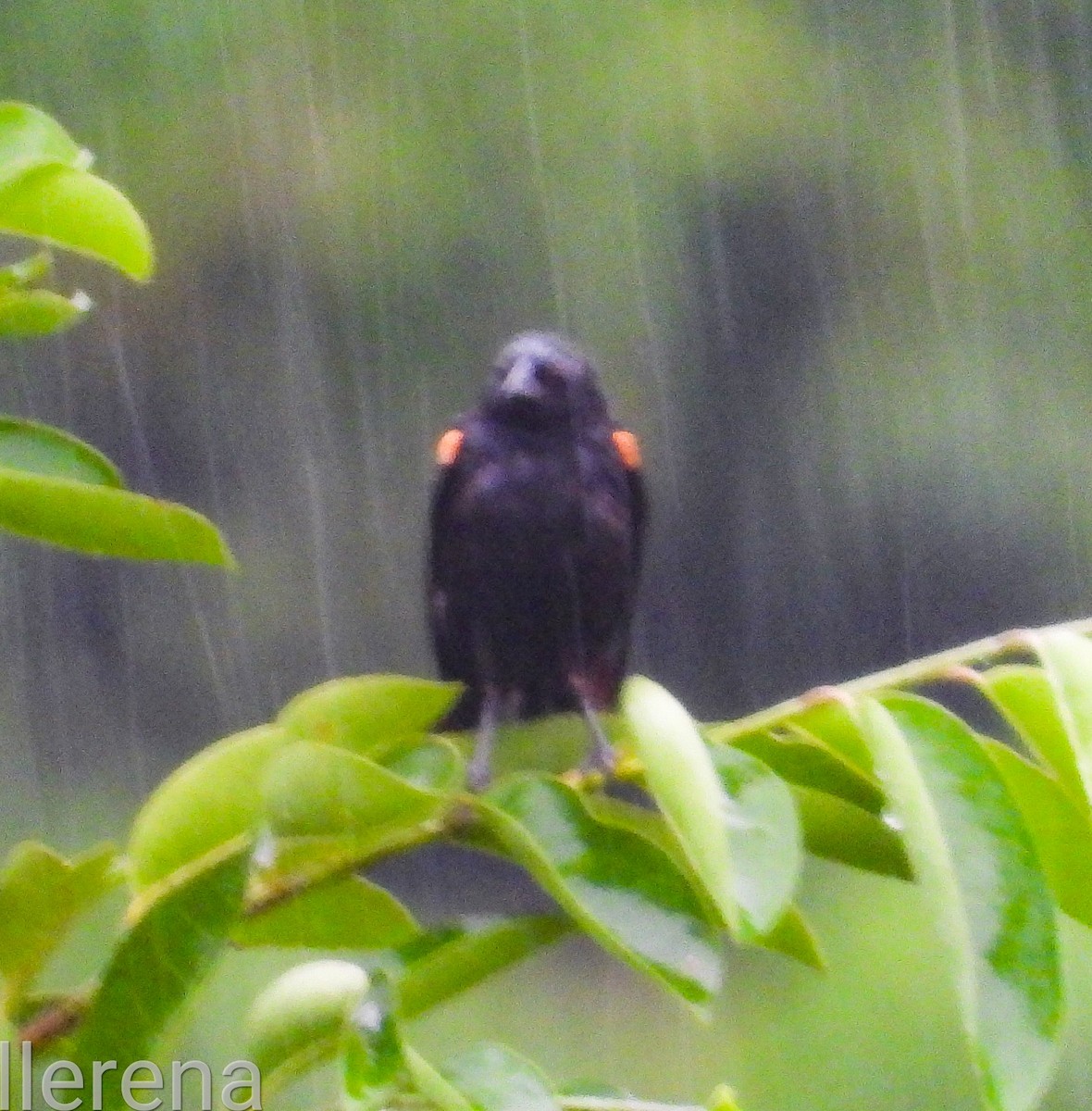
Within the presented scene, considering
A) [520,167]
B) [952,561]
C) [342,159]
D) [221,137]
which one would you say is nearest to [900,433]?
[952,561]

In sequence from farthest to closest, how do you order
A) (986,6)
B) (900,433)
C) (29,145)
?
1. (986,6)
2. (900,433)
3. (29,145)

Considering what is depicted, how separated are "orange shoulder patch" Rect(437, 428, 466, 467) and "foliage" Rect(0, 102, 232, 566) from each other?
0.76 meters

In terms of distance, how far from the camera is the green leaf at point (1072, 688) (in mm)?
532

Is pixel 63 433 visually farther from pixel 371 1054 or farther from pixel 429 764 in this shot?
pixel 371 1054

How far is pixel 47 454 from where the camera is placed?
0.67 meters

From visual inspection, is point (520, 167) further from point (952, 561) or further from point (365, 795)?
point (365, 795)

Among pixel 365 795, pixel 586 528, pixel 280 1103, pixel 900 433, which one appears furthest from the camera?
pixel 900 433

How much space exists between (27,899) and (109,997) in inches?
3.5

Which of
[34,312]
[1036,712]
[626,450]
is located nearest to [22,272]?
[34,312]

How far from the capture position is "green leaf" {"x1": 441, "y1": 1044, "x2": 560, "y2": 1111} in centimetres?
→ 51

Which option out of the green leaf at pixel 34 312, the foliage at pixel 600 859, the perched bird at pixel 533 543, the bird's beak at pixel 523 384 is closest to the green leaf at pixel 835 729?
the foliage at pixel 600 859

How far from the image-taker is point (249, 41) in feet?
8.92

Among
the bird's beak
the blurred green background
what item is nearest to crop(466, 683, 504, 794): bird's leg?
the bird's beak

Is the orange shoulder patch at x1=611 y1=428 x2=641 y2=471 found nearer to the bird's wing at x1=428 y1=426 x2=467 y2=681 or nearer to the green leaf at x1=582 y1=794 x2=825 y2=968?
the bird's wing at x1=428 y1=426 x2=467 y2=681
